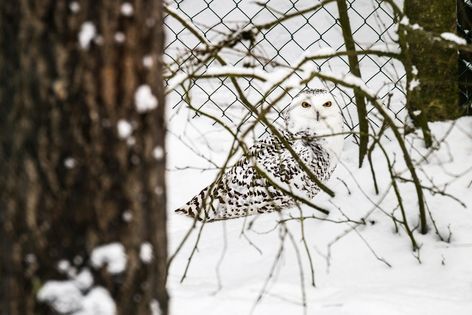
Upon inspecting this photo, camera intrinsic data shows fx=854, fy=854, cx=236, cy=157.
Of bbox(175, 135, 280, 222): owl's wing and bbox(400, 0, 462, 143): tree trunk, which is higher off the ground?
bbox(400, 0, 462, 143): tree trunk

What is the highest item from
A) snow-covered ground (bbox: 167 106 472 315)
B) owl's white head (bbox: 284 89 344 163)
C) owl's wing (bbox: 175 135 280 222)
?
owl's white head (bbox: 284 89 344 163)

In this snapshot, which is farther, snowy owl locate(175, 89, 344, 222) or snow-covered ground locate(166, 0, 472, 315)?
snowy owl locate(175, 89, 344, 222)

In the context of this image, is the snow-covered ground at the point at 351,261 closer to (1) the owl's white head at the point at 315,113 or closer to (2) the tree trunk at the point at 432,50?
(2) the tree trunk at the point at 432,50

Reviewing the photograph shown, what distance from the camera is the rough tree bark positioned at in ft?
3.62

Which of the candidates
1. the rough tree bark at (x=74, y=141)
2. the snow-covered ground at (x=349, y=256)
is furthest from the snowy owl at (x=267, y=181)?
the rough tree bark at (x=74, y=141)

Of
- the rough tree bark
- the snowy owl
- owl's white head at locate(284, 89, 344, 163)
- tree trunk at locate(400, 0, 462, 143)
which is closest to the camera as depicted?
the rough tree bark

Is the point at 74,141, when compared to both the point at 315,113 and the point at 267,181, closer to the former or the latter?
the point at 267,181

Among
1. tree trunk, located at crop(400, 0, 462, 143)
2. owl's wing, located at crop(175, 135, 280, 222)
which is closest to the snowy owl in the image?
owl's wing, located at crop(175, 135, 280, 222)

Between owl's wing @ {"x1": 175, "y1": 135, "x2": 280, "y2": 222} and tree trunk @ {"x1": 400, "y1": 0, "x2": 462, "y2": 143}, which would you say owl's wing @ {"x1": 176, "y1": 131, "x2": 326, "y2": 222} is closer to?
owl's wing @ {"x1": 175, "y1": 135, "x2": 280, "y2": 222}

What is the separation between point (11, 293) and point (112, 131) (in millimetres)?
277

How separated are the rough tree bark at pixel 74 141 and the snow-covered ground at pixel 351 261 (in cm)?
83

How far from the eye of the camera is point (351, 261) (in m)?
2.58

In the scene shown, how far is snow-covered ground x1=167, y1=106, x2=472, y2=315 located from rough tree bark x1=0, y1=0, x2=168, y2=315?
826 millimetres

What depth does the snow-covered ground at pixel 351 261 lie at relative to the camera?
2.23 m
